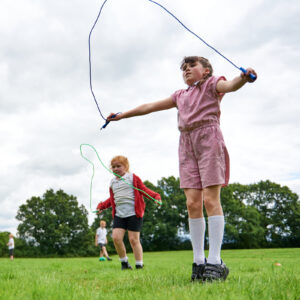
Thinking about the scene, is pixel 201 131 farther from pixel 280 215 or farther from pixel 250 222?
pixel 280 215

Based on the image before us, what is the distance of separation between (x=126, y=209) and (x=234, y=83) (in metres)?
3.44

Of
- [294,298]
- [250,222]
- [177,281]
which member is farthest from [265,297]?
[250,222]

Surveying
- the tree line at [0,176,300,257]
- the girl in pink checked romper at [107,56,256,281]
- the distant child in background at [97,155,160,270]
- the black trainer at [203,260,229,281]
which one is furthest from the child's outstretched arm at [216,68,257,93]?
the tree line at [0,176,300,257]

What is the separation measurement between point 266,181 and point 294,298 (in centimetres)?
5596

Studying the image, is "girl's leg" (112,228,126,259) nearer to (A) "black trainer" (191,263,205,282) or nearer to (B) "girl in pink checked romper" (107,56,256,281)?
(B) "girl in pink checked romper" (107,56,256,281)

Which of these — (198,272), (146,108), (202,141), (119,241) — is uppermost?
(146,108)

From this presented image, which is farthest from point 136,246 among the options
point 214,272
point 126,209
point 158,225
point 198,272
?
point 158,225

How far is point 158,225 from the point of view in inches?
1998

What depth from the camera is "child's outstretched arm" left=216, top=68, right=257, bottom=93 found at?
279 centimetres

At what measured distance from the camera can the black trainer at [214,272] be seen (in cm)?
294

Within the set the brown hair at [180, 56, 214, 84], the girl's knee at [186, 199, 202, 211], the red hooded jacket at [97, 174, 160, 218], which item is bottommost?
the girl's knee at [186, 199, 202, 211]

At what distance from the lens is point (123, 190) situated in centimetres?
595

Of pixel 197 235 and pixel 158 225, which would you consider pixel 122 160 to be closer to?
pixel 197 235

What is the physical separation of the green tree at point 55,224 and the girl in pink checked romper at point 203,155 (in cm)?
4772
